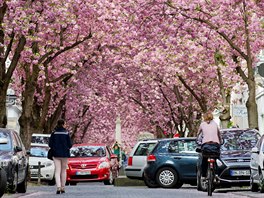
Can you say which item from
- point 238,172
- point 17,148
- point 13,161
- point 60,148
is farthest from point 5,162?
point 238,172

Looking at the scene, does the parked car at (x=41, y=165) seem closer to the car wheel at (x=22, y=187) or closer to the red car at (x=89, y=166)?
the red car at (x=89, y=166)

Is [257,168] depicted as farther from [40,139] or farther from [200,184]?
[40,139]

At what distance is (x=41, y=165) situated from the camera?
3203 cm

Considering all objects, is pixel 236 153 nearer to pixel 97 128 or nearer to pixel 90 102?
pixel 90 102

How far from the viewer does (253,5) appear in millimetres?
25984

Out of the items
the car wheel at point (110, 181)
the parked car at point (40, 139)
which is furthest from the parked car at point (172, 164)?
the parked car at point (40, 139)

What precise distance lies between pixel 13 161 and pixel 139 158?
12750mm

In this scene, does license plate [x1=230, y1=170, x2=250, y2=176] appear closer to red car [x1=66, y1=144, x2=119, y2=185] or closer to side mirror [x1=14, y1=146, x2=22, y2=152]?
side mirror [x1=14, y1=146, x2=22, y2=152]

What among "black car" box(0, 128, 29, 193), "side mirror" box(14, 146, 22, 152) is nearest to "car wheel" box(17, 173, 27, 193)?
"black car" box(0, 128, 29, 193)

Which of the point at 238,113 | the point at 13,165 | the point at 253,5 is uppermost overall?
the point at 253,5

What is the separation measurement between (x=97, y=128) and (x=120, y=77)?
98.7 ft

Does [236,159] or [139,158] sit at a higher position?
[139,158]

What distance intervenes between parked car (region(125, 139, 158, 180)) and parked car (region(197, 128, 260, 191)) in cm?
751

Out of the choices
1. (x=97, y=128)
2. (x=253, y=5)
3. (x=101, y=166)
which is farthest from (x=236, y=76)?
(x=97, y=128)
